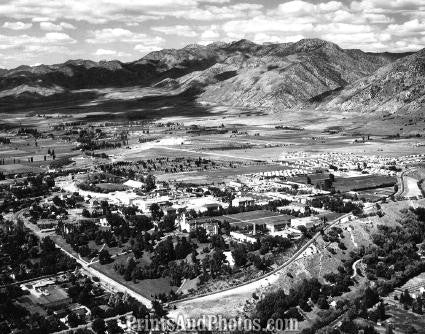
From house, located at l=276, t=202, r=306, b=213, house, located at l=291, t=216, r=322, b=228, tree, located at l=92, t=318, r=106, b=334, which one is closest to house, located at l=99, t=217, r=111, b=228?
house, located at l=276, t=202, r=306, b=213

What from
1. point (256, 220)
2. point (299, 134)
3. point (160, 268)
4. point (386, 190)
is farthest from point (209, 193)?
point (299, 134)

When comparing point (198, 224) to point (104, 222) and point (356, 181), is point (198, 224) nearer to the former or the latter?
point (104, 222)

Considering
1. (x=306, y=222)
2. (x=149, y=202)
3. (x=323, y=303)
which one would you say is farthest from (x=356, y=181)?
(x=323, y=303)

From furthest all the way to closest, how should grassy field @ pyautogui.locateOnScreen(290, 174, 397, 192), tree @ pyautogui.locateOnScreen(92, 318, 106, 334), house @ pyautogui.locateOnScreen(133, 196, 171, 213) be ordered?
1. grassy field @ pyautogui.locateOnScreen(290, 174, 397, 192)
2. house @ pyautogui.locateOnScreen(133, 196, 171, 213)
3. tree @ pyautogui.locateOnScreen(92, 318, 106, 334)

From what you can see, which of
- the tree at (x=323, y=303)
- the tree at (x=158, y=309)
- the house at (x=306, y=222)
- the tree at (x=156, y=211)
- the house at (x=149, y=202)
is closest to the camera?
the tree at (x=158, y=309)

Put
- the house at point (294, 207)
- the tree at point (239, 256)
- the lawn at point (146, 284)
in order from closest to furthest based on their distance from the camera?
1. the lawn at point (146, 284)
2. the tree at point (239, 256)
3. the house at point (294, 207)

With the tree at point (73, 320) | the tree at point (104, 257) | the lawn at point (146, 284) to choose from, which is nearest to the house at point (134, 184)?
the tree at point (104, 257)

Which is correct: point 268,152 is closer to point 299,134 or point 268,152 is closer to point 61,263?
point 299,134

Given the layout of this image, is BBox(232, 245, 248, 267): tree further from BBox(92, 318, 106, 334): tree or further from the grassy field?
the grassy field

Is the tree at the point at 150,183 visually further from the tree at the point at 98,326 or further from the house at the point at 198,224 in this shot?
the tree at the point at 98,326

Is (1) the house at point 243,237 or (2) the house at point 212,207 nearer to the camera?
(1) the house at point 243,237

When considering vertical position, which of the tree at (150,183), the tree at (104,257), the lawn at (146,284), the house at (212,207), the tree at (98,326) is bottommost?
the lawn at (146,284)
